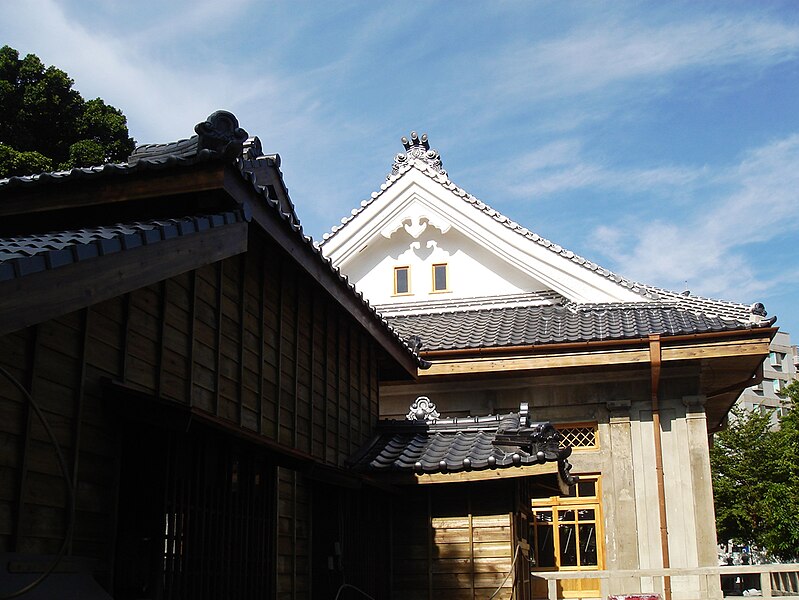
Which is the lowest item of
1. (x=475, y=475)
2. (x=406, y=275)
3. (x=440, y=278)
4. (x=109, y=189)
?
(x=475, y=475)

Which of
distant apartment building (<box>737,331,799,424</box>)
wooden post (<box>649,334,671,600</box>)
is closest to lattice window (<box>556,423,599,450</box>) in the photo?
wooden post (<box>649,334,671,600</box>)

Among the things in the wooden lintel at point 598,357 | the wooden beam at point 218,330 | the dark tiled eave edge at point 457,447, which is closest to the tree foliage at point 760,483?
the wooden lintel at point 598,357

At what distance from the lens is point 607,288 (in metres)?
16.1

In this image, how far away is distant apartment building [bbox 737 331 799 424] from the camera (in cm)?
7019

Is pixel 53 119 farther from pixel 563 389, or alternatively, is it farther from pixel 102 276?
pixel 102 276

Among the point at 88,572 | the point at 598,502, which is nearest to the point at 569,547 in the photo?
the point at 598,502

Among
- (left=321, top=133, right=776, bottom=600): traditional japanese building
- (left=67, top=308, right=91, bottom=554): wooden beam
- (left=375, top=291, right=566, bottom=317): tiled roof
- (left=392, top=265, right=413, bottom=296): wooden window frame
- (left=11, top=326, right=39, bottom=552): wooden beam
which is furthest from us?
(left=392, top=265, right=413, bottom=296): wooden window frame

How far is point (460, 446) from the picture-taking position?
10594 mm

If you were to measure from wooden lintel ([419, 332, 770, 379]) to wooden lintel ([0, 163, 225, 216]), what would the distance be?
829 cm

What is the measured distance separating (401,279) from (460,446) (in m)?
7.42

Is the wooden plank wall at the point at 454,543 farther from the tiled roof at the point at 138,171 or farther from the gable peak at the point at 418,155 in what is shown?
the gable peak at the point at 418,155

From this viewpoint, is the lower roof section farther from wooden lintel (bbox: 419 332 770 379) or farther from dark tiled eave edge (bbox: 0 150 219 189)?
dark tiled eave edge (bbox: 0 150 219 189)

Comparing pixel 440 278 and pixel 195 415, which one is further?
pixel 440 278

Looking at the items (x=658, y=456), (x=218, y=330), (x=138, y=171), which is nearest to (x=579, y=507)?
(x=658, y=456)
